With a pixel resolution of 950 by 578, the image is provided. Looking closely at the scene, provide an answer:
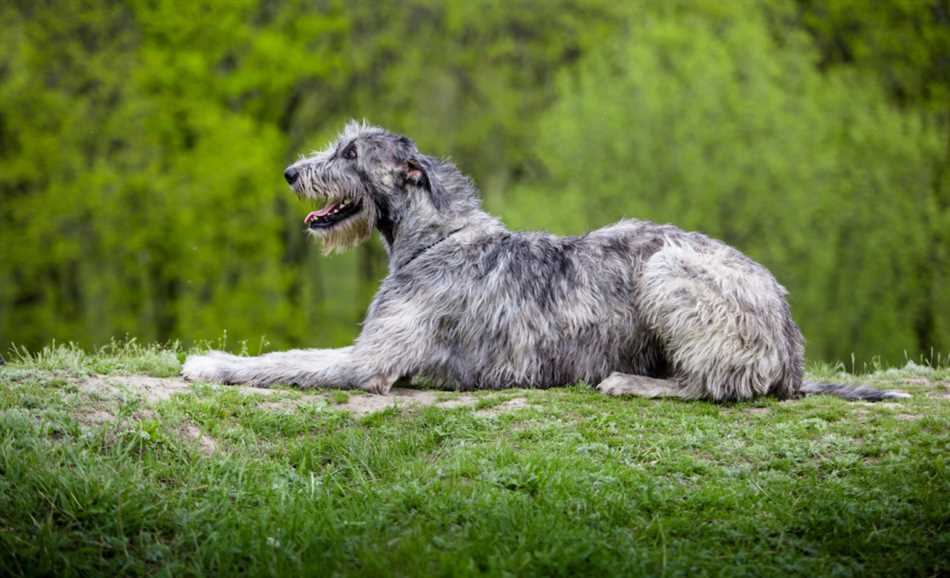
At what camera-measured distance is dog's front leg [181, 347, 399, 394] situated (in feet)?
26.0

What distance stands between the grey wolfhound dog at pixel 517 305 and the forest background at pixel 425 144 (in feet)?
48.4

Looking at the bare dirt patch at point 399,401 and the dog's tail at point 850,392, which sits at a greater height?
the dog's tail at point 850,392

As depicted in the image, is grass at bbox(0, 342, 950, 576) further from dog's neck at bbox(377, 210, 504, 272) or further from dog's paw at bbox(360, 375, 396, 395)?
dog's neck at bbox(377, 210, 504, 272)

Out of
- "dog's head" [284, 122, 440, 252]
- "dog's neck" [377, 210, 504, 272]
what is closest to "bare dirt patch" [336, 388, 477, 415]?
"dog's neck" [377, 210, 504, 272]

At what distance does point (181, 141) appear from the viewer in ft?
81.6

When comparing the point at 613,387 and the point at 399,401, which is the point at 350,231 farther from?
the point at 613,387

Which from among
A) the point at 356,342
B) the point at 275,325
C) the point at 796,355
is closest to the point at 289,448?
the point at 356,342

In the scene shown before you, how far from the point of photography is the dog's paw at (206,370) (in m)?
7.89

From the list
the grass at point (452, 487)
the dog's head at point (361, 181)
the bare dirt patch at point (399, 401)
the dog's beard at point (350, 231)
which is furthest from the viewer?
the dog's beard at point (350, 231)

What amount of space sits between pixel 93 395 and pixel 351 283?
21508 mm

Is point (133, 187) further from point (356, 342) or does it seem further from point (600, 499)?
point (600, 499)

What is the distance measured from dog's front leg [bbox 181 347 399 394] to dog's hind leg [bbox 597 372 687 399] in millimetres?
1740

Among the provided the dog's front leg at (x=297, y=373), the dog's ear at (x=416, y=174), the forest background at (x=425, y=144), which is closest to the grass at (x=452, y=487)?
the dog's front leg at (x=297, y=373)

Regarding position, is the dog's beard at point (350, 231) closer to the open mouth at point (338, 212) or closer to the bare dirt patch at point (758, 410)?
the open mouth at point (338, 212)
